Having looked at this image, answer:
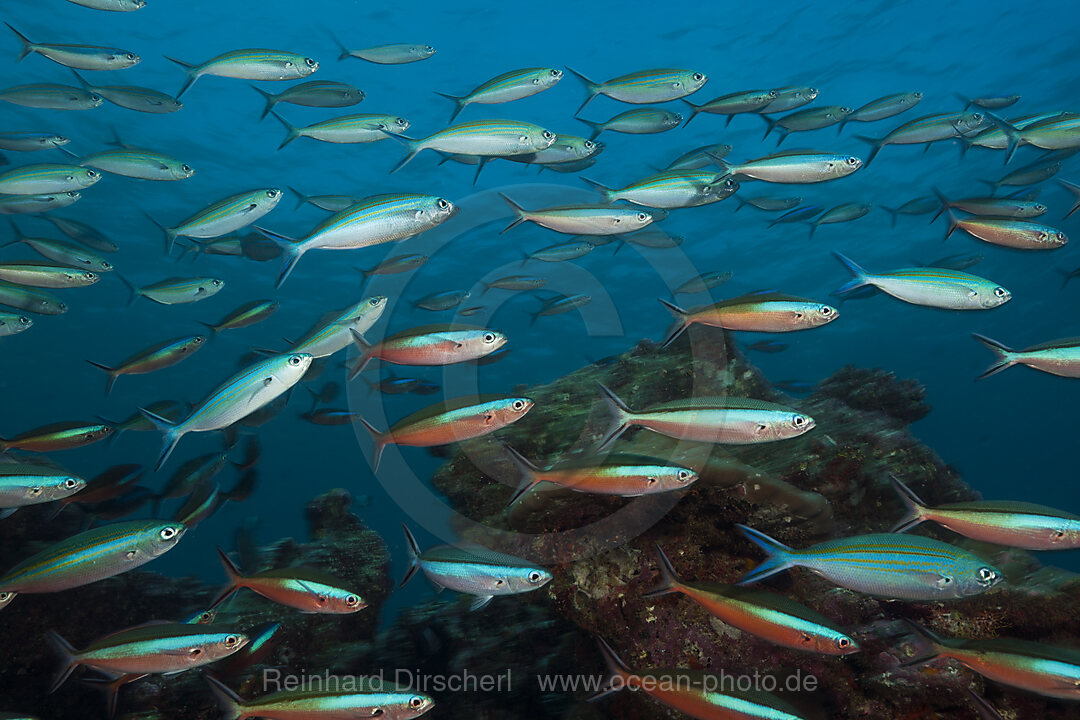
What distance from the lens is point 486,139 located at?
14.7 feet

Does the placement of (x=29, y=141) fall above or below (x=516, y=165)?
above

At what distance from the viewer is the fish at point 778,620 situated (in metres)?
2.48

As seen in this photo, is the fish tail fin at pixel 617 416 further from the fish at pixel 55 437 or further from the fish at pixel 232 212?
the fish at pixel 55 437

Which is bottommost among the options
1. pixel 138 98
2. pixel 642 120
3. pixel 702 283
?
pixel 702 283

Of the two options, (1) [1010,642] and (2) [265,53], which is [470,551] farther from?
(2) [265,53]

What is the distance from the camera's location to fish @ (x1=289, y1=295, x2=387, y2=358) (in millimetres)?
3543

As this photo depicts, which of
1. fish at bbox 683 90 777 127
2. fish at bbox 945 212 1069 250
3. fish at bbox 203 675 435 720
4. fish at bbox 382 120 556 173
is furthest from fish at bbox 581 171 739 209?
fish at bbox 203 675 435 720

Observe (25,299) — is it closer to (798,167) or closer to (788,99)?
(798,167)

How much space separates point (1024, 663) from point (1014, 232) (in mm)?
3209

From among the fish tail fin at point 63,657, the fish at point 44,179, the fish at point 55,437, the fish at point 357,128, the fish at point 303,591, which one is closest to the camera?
the fish tail fin at point 63,657

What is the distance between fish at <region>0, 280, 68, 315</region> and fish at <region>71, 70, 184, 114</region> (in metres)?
2.25

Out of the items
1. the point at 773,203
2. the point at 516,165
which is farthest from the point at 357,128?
the point at 516,165

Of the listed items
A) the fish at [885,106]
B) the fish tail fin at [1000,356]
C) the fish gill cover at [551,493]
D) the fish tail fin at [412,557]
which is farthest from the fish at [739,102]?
the fish tail fin at [412,557]

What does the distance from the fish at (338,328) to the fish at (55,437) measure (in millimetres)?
2096
